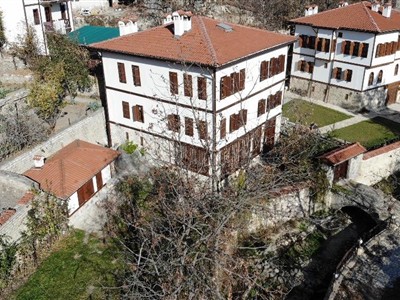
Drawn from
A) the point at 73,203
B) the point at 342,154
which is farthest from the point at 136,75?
the point at 342,154

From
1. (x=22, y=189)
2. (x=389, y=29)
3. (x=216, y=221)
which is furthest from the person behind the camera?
(x=389, y=29)

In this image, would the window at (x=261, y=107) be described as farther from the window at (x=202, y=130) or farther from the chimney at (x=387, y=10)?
the chimney at (x=387, y=10)

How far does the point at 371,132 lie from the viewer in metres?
35.4

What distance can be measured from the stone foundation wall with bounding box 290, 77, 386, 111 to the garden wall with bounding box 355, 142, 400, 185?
9.38 metres

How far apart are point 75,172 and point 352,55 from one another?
2677 centimetres

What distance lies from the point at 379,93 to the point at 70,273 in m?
32.3

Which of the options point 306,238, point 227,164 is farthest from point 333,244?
point 227,164

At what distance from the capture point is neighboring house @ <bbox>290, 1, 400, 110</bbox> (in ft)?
124

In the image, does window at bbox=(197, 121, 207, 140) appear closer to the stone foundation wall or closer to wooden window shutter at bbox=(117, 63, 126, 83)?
wooden window shutter at bbox=(117, 63, 126, 83)

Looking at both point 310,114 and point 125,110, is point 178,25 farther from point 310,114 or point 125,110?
point 310,114

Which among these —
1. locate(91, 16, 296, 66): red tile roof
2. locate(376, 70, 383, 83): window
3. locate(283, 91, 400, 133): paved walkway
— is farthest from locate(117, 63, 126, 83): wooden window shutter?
locate(376, 70, 383, 83): window

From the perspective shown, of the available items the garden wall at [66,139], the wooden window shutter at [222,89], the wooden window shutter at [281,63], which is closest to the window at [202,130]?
the wooden window shutter at [222,89]

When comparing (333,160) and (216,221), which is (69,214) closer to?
(216,221)

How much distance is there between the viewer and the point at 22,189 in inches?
892
